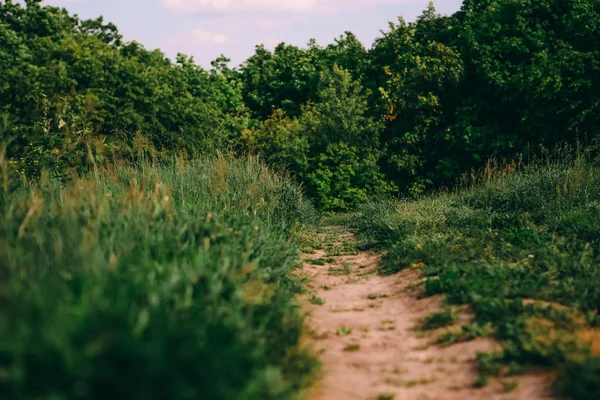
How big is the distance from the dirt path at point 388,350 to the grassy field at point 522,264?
6.3 inches

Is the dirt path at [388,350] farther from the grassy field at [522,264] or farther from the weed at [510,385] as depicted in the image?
the grassy field at [522,264]

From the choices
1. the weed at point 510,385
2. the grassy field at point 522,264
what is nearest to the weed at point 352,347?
the grassy field at point 522,264

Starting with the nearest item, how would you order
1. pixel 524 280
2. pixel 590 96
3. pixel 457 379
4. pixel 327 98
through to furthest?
pixel 457 379 → pixel 524 280 → pixel 590 96 → pixel 327 98

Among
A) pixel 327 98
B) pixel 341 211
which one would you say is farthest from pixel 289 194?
pixel 327 98

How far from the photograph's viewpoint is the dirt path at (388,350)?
385 centimetres

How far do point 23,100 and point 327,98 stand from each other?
11257mm

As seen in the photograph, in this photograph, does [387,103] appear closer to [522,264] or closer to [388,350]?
[522,264]

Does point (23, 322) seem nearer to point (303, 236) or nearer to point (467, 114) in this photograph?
point (303, 236)

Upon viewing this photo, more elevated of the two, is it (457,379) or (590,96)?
(590,96)

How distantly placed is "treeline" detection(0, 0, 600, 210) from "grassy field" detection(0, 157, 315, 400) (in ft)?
35.5

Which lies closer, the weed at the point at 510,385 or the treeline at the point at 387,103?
the weed at the point at 510,385

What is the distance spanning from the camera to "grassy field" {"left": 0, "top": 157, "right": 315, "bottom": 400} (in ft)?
8.23

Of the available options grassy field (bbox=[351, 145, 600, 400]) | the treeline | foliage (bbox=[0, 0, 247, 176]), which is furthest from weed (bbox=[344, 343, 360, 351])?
the treeline

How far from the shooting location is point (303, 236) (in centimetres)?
1079
